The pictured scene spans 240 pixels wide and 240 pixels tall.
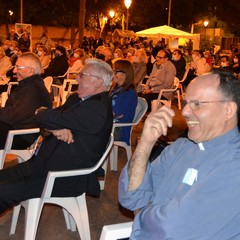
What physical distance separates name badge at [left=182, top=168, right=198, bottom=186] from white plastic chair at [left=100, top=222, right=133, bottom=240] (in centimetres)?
48

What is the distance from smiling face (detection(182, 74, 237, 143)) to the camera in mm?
2045

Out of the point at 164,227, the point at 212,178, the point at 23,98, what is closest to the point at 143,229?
the point at 164,227

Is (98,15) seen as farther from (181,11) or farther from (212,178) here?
(212,178)

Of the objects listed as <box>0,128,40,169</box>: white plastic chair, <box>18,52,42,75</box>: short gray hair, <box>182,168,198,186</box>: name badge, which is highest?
<box>18,52,42,75</box>: short gray hair

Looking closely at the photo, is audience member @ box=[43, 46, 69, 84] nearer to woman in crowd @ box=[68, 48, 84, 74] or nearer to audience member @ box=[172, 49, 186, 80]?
woman in crowd @ box=[68, 48, 84, 74]

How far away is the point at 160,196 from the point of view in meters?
2.23

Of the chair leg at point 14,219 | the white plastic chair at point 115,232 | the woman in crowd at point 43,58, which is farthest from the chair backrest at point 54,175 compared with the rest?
the woman in crowd at point 43,58

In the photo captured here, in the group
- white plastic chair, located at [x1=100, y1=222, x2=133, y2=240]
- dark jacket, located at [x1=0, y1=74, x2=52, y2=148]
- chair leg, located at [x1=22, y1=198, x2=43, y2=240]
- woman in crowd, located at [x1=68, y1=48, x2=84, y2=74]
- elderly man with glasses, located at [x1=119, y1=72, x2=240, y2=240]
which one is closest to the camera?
elderly man with glasses, located at [x1=119, y1=72, x2=240, y2=240]

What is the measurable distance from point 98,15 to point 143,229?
37.6m

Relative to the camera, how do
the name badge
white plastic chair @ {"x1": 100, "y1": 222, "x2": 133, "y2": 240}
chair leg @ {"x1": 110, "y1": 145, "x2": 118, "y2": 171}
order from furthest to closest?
chair leg @ {"x1": 110, "y1": 145, "x2": 118, "y2": 171} < white plastic chair @ {"x1": 100, "y1": 222, "x2": 133, "y2": 240} < the name badge

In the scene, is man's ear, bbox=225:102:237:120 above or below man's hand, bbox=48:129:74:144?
above

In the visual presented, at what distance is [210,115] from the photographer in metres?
2.05

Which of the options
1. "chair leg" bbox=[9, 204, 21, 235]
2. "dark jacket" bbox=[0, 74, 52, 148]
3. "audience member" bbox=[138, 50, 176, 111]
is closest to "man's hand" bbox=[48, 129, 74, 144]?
"chair leg" bbox=[9, 204, 21, 235]

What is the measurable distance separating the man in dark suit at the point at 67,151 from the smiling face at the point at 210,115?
1.34 meters
